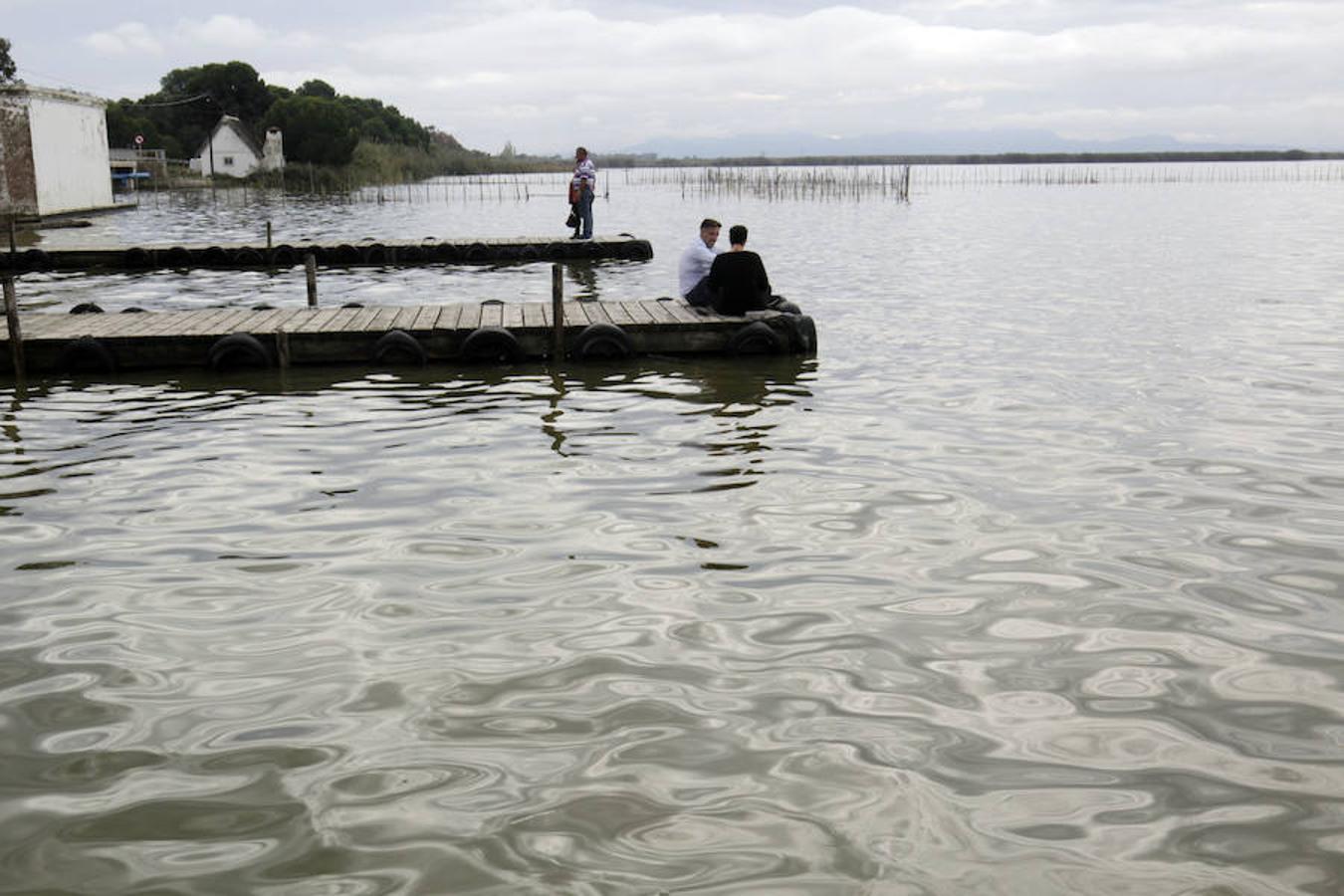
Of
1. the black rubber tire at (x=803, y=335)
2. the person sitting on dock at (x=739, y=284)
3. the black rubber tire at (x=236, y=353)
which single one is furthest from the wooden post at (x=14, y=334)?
the black rubber tire at (x=803, y=335)

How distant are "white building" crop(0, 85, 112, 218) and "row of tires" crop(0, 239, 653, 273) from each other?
14.2 m

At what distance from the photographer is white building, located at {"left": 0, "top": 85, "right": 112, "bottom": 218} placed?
A: 42.0m

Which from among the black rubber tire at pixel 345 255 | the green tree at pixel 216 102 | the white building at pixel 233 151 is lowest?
the black rubber tire at pixel 345 255

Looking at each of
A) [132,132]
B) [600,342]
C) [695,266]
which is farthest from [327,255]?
[132,132]

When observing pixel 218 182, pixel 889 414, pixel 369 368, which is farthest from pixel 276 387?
pixel 218 182

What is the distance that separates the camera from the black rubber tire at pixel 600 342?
1514 centimetres

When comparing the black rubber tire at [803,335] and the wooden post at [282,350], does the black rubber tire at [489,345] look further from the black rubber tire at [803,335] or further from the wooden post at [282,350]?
the black rubber tire at [803,335]

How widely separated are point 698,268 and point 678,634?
11.3 m

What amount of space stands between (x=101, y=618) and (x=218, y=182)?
82.3 metres

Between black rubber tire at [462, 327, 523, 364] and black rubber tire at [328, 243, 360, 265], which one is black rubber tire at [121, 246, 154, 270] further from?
black rubber tire at [462, 327, 523, 364]

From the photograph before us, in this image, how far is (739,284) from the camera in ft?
52.1

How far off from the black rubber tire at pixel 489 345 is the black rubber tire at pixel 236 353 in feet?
7.99

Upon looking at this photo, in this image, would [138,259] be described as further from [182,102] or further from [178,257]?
[182,102]

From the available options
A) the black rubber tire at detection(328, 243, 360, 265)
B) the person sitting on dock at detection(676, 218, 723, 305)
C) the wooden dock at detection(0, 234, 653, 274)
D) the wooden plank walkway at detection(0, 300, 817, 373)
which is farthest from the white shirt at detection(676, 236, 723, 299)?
the black rubber tire at detection(328, 243, 360, 265)
